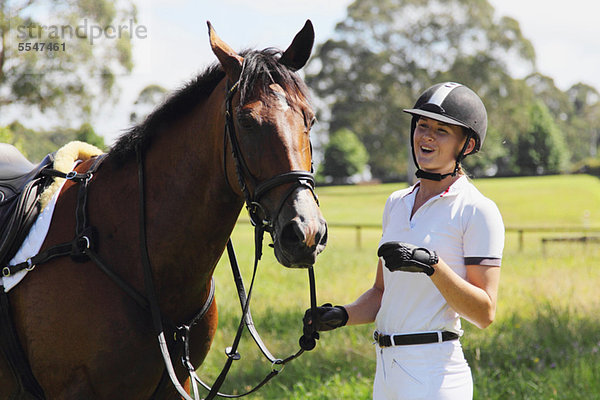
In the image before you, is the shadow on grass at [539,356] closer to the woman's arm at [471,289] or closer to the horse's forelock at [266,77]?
the woman's arm at [471,289]

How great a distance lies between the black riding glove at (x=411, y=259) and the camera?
1.95 metres

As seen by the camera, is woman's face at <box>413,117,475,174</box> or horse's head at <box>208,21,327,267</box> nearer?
horse's head at <box>208,21,327,267</box>

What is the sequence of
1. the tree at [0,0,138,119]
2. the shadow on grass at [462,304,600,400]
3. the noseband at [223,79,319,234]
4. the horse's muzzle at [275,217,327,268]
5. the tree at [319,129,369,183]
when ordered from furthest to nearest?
1. the tree at [319,129,369,183]
2. the tree at [0,0,138,119]
3. the shadow on grass at [462,304,600,400]
4. the noseband at [223,79,319,234]
5. the horse's muzzle at [275,217,327,268]

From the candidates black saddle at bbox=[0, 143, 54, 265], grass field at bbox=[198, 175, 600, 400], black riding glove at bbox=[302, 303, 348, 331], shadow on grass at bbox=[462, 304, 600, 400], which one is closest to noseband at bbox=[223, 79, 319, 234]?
black riding glove at bbox=[302, 303, 348, 331]

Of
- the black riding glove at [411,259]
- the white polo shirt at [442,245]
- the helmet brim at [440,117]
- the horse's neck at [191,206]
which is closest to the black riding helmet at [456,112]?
the helmet brim at [440,117]

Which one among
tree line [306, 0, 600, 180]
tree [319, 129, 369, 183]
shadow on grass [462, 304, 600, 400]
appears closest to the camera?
shadow on grass [462, 304, 600, 400]

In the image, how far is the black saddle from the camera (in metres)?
2.62

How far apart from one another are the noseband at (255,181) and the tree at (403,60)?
28.0 m

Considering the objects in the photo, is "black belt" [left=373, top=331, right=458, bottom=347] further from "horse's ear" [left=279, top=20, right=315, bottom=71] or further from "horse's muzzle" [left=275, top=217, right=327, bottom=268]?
"horse's ear" [left=279, top=20, right=315, bottom=71]

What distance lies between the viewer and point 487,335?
233 inches

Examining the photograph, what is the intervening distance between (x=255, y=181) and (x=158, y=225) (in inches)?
24.3

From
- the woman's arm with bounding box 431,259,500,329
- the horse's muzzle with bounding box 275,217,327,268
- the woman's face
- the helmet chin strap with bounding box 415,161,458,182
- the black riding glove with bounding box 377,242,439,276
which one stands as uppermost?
the woman's face

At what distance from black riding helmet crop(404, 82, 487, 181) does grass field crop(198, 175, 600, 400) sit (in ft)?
9.40

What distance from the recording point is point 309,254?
6.40 feet
